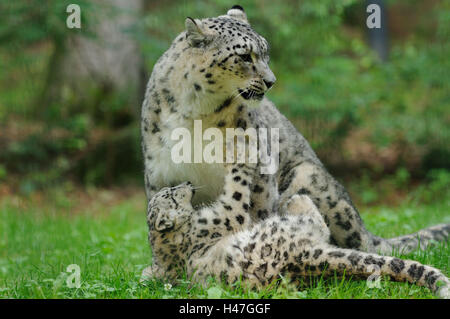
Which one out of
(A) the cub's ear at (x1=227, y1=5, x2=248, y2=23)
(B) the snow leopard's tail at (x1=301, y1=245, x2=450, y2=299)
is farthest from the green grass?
(A) the cub's ear at (x1=227, y1=5, x2=248, y2=23)

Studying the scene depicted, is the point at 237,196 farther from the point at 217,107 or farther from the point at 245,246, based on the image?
the point at 217,107

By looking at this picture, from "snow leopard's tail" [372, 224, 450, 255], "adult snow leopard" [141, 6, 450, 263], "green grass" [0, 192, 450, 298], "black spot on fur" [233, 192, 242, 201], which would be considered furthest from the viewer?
"snow leopard's tail" [372, 224, 450, 255]

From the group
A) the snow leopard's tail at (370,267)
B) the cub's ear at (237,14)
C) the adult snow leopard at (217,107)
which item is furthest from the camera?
the cub's ear at (237,14)

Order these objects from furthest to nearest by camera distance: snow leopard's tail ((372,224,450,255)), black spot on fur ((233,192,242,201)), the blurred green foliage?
the blurred green foliage
snow leopard's tail ((372,224,450,255))
black spot on fur ((233,192,242,201))

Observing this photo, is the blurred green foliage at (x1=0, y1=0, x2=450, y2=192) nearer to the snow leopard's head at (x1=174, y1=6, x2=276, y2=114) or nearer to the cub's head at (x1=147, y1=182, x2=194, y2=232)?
the snow leopard's head at (x1=174, y1=6, x2=276, y2=114)

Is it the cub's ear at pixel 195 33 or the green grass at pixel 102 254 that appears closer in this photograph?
the green grass at pixel 102 254

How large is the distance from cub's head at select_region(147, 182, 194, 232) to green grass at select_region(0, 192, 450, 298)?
0.63m

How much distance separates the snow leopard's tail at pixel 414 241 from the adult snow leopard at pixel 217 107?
0.04 m

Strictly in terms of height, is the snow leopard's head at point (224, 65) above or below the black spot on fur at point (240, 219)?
above

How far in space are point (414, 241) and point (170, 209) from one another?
3.41 meters

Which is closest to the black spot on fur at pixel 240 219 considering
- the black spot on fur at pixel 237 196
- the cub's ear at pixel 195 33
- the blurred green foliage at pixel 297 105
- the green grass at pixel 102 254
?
the black spot on fur at pixel 237 196

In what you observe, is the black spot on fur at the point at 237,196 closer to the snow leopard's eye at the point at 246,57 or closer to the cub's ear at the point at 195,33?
the snow leopard's eye at the point at 246,57

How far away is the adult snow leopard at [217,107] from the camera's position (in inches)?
253

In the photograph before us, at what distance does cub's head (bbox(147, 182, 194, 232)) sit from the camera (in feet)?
19.9
